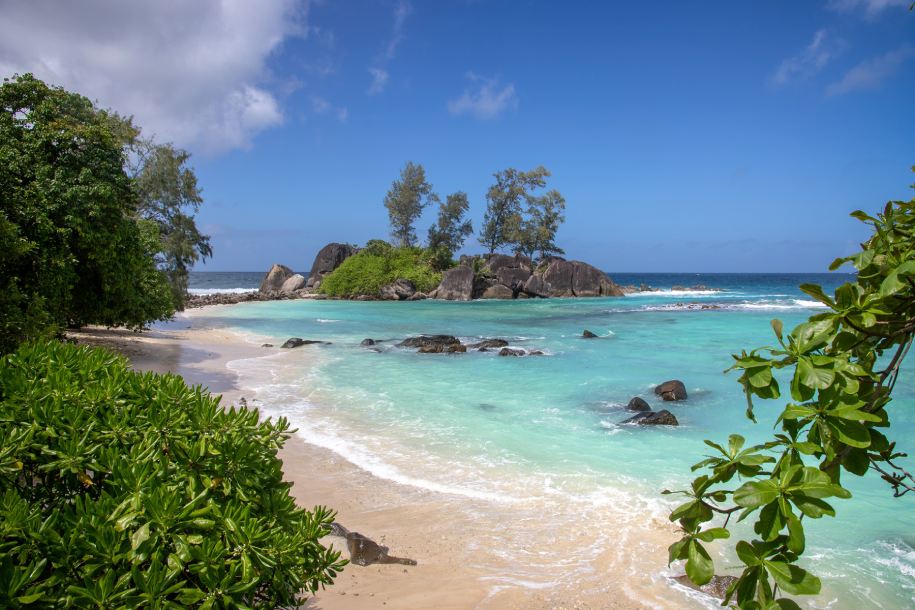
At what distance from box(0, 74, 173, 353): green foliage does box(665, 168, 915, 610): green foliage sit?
9.43 meters

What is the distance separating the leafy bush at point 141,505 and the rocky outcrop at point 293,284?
56523 millimetres

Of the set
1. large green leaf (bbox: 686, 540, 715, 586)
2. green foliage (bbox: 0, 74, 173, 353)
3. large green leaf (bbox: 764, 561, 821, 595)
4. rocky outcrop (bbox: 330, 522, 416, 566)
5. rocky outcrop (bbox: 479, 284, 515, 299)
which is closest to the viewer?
large green leaf (bbox: 764, 561, 821, 595)

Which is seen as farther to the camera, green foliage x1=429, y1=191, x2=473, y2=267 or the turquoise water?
green foliage x1=429, y1=191, x2=473, y2=267

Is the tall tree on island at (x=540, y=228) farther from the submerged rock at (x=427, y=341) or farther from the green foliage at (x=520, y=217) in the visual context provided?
the submerged rock at (x=427, y=341)

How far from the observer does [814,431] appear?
126 centimetres

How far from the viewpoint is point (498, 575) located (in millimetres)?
4875

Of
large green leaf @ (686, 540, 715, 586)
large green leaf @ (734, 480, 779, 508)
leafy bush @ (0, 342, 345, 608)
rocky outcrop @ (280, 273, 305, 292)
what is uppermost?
rocky outcrop @ (280, 273, 305, 292)

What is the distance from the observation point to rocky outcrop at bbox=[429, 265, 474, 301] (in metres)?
50.8

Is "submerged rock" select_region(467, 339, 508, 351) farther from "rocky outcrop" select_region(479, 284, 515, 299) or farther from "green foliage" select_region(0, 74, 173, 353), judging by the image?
"rocky outcrop" select_region(479, 284, 515, 299)

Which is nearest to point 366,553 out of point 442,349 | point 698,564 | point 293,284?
point 698,564

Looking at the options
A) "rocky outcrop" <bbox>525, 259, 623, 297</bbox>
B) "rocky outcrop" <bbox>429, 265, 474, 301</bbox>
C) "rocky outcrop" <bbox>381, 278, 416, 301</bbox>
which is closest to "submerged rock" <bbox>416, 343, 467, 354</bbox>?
"rocky outcrop" <bbox>429, 265, 474, 301</bbox>

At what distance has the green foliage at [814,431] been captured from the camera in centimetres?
113

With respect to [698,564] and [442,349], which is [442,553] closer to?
[698,564]

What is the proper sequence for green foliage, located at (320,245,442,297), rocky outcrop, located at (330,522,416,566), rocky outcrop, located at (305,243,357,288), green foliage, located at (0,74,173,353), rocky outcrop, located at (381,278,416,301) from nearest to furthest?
rocky outcrop, located at (330,522,416,566)
green foliage, located at (0,74,173,353)
rocky outcrop, located at (381,278,416,301)
green foliage, located at (320,245,442,297)
rocky outcrop, located at (305,243,357,288)
